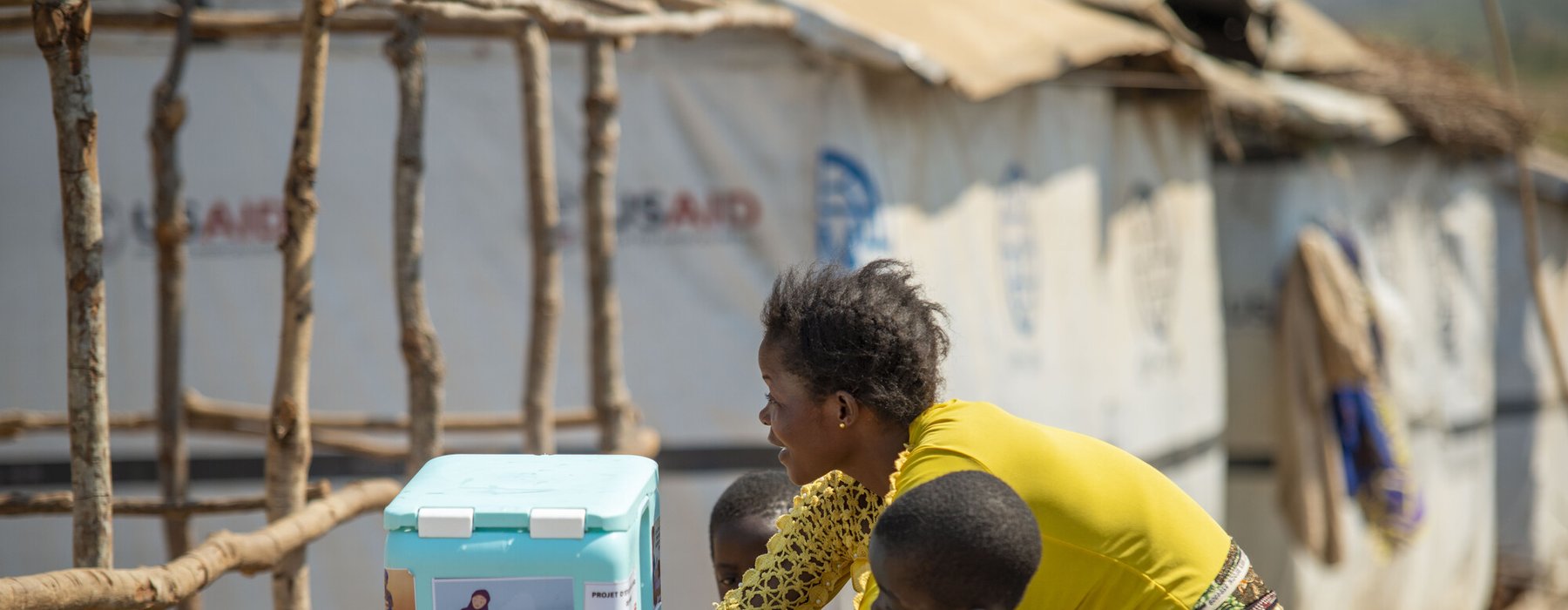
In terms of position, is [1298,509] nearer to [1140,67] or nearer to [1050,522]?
[1140,67]

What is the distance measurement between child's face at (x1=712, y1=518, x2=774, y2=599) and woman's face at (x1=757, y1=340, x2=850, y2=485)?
59cm

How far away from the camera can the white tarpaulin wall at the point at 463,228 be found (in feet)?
14.1

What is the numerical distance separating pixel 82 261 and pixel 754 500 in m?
1.12

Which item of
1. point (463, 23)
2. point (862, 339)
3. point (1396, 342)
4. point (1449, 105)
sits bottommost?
point (1396, 342)

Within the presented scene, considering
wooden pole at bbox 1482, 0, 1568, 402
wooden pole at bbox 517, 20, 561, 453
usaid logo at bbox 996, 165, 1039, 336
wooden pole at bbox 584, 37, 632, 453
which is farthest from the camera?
wooden pole at bbox 1482, 0, 1568, 402

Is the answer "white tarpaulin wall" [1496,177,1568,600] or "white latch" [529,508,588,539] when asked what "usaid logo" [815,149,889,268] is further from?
"white tarpaulin wall" [1496,177,1568,600]

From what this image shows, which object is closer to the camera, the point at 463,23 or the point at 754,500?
the point at 754,500

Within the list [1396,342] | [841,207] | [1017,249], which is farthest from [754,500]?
[1396,342]

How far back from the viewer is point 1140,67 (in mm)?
5426

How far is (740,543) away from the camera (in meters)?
2.41

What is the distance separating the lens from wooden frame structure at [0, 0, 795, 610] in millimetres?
2271

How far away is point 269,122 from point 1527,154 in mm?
7017

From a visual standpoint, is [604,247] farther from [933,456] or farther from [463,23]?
[933,456]

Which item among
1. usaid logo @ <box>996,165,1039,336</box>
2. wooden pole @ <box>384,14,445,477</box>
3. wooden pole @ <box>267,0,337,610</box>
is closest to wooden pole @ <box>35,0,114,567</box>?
wooden pole @ <box>267,0,337,610</box>
